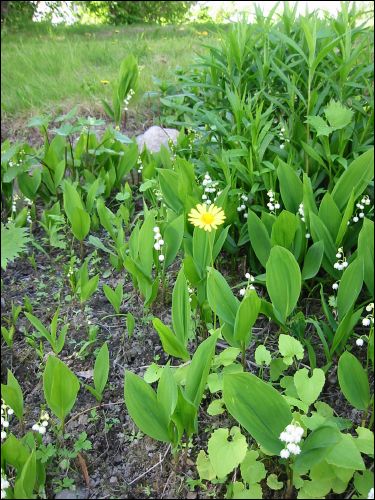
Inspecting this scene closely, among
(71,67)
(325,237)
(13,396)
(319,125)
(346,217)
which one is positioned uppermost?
(71,67)

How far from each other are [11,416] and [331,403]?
3.85ft

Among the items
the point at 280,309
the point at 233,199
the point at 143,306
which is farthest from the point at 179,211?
the point at 280,309

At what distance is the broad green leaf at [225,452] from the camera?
59.9 inches

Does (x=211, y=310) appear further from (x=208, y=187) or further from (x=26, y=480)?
(x=26, y=480)

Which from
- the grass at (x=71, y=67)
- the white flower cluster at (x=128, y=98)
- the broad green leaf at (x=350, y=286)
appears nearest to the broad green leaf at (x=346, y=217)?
the broad green leaf at (x=350, y=286)

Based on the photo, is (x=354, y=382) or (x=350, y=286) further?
(x=350, y=286)

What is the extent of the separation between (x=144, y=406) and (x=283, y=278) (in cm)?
67

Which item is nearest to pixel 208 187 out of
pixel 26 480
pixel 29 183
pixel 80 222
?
pixel 80 222

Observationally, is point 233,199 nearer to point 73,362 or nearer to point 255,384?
point 73,362

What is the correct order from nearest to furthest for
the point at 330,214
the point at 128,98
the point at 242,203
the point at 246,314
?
1. the point at 246,314
2. the point at 330,214
3. the point at 242,203
4. the point at 128,98

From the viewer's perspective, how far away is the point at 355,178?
2381 millimetres

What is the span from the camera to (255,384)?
153cm

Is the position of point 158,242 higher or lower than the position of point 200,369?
higher

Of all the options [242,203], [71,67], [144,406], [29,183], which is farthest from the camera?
[71,67]
